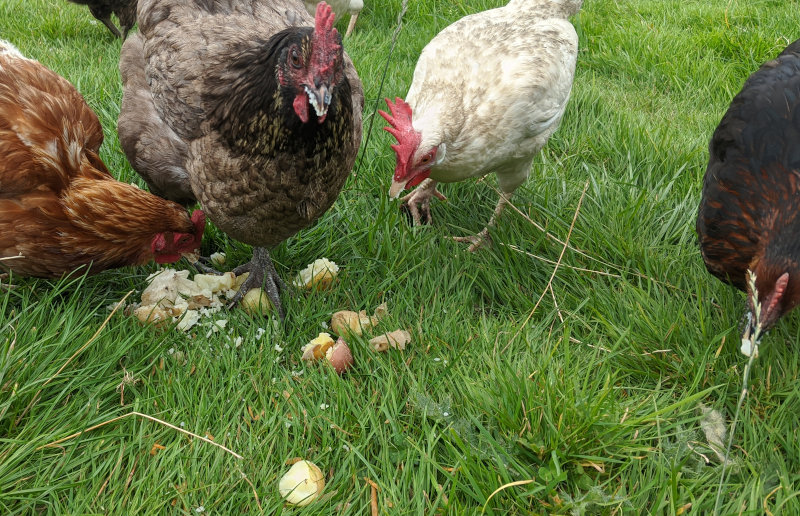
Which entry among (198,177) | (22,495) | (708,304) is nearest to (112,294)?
(198,177)

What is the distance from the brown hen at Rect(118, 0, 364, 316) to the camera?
1.90 m

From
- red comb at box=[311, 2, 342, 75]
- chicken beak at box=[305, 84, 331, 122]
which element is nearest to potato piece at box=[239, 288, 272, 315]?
chicken beak at box=[305, 84, 331, 122]

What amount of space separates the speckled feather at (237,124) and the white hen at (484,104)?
13.0 inches

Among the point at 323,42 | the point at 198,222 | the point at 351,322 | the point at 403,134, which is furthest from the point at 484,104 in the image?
the point at 198,222

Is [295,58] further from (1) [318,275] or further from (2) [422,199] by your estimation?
(2) [422,199]

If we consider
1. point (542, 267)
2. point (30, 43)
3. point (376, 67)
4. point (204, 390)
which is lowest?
point (542, 267)

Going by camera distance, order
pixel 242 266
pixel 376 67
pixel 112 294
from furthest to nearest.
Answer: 1. pixel 376 67
2. pixel 242 266
3. pixel 112 294

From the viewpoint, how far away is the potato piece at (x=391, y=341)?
2168mm

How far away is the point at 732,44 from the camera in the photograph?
438cm

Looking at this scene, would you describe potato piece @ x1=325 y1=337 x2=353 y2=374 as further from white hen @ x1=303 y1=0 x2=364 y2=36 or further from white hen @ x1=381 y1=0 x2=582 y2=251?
white hen @ x1=303 y1=0 x2=364 y2=36

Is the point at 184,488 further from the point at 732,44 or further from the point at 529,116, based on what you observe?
the point at 732,44

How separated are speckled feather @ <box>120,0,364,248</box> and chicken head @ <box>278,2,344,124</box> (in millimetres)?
62

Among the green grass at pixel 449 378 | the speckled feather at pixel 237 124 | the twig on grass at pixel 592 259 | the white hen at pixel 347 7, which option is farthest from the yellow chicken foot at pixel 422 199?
the white hen at pixel 347 7

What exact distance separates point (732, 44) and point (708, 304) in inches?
121
